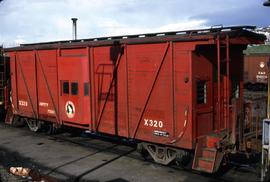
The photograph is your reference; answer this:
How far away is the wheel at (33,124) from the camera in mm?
17578

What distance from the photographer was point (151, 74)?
11.7 metres

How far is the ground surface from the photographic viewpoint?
10820 millimetres

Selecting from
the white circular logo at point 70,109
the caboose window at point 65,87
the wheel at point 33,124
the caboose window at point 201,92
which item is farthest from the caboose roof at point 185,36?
the wheel at point 33,124

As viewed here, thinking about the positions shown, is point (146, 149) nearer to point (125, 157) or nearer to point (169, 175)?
point (125, 157)

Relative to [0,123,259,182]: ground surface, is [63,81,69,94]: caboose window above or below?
above

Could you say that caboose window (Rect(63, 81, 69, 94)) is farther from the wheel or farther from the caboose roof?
the wheel

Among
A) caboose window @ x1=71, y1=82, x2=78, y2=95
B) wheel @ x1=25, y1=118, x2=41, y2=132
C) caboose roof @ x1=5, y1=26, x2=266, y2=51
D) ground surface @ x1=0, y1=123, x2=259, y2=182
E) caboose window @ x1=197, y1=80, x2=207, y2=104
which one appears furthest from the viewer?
wheel @ x1=25, y1=118, x2=41, y2=132

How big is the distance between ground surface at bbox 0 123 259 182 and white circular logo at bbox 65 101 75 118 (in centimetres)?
106

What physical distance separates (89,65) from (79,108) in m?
1.60

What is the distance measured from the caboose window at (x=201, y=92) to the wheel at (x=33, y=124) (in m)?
8.51

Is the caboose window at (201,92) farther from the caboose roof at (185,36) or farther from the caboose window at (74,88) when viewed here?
the caboose window at (74,88)

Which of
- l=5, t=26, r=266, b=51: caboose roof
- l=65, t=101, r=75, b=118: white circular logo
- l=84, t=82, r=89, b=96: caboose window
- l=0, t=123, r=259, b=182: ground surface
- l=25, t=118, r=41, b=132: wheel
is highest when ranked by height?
l=5, t=26, r=266, b=51: caboose roof

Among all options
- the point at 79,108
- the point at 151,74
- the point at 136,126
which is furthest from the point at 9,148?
the point at 151,74

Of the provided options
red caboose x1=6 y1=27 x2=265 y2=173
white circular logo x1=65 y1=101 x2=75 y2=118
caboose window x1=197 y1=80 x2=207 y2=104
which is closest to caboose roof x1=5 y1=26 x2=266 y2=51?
red caboose x1=6 y1=27 x2=265 y2=173
